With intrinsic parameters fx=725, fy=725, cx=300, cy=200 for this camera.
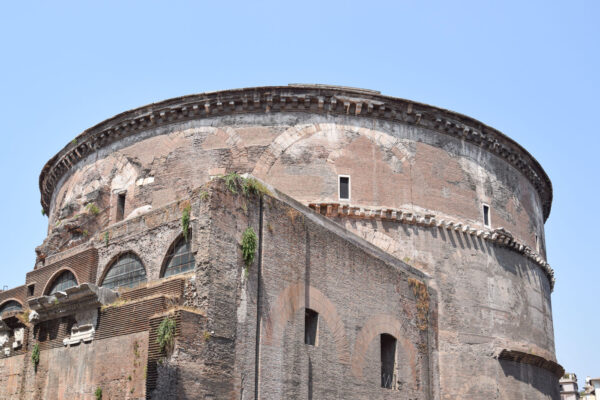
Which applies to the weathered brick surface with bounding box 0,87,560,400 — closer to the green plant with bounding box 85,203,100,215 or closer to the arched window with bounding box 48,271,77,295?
the green plant with bounding box 85,203,100,215

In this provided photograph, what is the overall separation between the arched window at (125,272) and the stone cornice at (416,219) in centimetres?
569

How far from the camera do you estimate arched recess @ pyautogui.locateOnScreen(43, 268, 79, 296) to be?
13.5 meters

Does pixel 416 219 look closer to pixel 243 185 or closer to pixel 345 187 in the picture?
pixel 345 187

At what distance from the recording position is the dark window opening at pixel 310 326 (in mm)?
12461

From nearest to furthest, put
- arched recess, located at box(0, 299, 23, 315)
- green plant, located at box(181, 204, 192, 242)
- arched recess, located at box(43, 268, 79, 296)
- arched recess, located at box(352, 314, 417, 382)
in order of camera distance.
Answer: green plant, located at box(181, 204, 192, 242) < arched recess, located at box(352, 314, 417, 382) < arched recess, located at box(43, 268, 79, 296) < arched recess, located at box(0, 299, 23, 315)

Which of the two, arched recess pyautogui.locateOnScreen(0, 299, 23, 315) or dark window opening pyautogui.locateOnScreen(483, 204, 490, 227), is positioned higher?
dark window opening pyautogui.locateOnScreen(483, 204, 490, 227)

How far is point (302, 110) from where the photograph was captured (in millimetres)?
18266

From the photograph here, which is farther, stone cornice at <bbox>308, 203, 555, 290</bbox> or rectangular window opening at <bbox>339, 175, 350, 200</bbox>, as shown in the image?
rectangular window opening at <bbox>339, 175, 350, 200</bbox>

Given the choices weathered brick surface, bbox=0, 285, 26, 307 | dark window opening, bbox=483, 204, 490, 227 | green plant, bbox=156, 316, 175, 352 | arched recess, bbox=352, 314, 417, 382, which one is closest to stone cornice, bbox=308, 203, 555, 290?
dark window opening, bbox=483, 204, 490, 227

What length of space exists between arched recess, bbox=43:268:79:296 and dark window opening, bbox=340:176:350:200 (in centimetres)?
681

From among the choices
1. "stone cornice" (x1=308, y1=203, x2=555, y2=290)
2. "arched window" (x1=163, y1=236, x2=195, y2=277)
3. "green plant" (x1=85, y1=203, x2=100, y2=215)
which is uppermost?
"green plant" (x1=85, y1=203, x2=100, y2=215)

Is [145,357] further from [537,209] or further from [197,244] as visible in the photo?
[537,209]

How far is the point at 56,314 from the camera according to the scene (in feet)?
39.9

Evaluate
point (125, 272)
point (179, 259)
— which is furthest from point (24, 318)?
point (179, 259)
